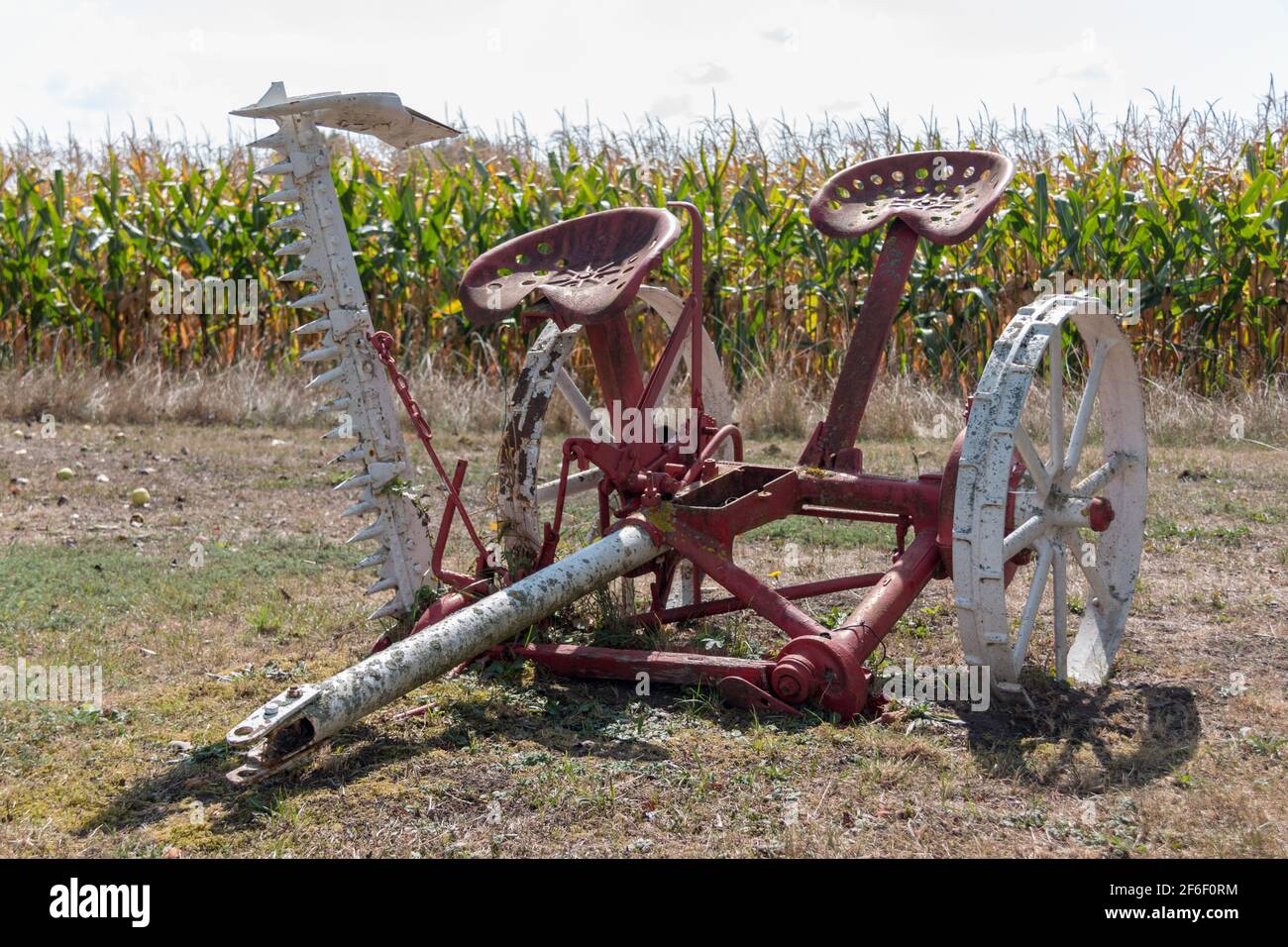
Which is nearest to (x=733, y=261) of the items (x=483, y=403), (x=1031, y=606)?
(x=483, y=403)

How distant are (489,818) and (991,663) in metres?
1.50

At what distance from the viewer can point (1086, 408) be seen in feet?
13.8

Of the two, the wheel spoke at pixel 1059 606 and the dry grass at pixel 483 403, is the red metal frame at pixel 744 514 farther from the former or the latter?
the dry grass at pixel 483 403

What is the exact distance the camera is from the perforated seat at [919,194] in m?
4.36

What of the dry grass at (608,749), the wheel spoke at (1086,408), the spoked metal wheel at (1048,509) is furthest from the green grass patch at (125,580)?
→ the wheel spoke at (1086,408)

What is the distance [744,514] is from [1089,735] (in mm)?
1236

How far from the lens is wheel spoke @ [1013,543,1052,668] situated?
367 cm

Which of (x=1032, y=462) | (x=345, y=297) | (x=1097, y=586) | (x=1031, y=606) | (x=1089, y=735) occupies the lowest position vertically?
(x=1089, y=735)

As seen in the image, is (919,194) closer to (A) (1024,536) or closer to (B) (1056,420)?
(B) (1056,420)

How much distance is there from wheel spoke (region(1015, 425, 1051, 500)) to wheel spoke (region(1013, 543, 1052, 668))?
19 centimetres

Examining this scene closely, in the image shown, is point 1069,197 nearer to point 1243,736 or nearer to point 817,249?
point 817,249

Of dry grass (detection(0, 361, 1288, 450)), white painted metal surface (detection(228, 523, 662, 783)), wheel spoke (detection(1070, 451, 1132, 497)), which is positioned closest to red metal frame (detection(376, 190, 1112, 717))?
white painted metal surface (detection(228, 523, 662, 783))

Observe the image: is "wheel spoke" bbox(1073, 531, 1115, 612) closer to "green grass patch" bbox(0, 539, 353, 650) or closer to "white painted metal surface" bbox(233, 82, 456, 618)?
"white painted metal surface" bbox(233, 82, 456, 618)

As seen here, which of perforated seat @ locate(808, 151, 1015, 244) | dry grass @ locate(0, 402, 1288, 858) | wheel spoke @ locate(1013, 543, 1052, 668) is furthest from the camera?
perforated seat @ locate(808, 151, 1015, 244)
